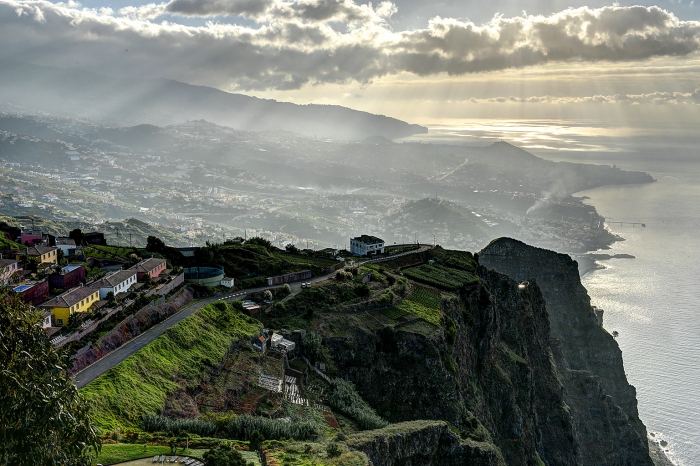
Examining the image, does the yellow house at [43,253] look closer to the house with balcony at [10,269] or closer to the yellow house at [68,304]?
the house with balcony at [10,269]

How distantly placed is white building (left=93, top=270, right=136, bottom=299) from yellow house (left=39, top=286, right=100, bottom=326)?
71.9 inches

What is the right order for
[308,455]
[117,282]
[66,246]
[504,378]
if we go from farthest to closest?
[66,246] < [504,378] < [117,282] < [308,455]

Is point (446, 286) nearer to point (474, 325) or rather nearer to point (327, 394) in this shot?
point (474, 325)

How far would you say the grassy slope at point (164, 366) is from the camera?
101 ft

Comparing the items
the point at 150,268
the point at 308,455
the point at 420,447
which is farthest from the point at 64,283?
the point at 420,447

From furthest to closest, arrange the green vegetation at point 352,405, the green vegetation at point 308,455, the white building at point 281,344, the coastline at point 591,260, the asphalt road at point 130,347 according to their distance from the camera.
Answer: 1. the coastline at point 591,260
2. the white building at point 281,344
3. the green vegetation at point 352,405
4. the asphalt road at point 130,347
5. the green vegetation at point 308,455

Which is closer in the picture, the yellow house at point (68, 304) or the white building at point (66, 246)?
the yellow house at point (68, 304)

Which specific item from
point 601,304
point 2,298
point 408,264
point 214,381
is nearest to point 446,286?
point 408,264

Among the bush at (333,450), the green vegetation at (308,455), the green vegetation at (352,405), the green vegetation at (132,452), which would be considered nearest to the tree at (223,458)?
the green vegetation at (132,452)

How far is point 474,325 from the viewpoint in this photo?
6109cm

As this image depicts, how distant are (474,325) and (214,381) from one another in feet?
101

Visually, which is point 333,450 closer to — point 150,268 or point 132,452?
point 132,452

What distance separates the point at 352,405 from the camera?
40469mm

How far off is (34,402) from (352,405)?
27.3 metres
